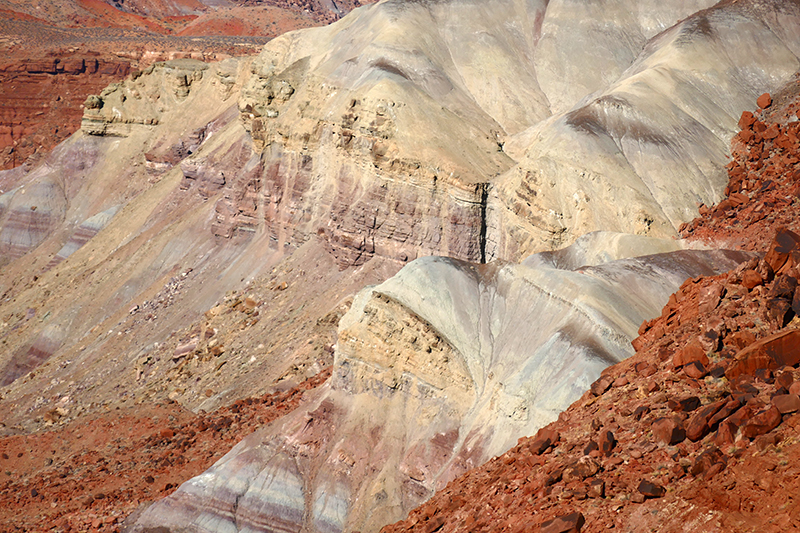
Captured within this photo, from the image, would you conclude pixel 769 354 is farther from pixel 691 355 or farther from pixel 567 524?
pixel 567 524

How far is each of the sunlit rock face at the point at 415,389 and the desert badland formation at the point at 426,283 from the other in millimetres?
93

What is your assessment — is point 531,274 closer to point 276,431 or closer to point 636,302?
point 636,302

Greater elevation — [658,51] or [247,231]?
[658,51]

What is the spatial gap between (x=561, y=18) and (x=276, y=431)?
3476 cm

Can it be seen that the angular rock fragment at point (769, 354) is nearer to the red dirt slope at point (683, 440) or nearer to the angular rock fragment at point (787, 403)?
the red dirt slope at point (683, 440)

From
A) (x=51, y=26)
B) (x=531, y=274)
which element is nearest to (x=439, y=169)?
(x=531, y=274)

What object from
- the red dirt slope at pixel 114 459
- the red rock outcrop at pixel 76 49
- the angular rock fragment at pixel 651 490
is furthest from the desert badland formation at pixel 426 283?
the red rock outcrop at pixel 76 49

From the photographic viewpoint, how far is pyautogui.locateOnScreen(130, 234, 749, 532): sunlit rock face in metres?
25.7

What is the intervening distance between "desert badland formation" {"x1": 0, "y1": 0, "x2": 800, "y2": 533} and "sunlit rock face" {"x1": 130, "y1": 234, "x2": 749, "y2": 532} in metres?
0.09

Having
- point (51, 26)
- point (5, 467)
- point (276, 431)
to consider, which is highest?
point (51, 26)

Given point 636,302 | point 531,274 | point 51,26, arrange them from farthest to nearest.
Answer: point 51,26
point 531,274
point 636,302

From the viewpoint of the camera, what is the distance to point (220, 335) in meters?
42.6

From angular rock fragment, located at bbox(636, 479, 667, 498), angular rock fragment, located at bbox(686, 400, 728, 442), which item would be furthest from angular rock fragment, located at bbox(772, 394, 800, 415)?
angular rock fragment, located at bbox(636, 479, 667, 498)

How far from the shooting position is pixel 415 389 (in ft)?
91.4
